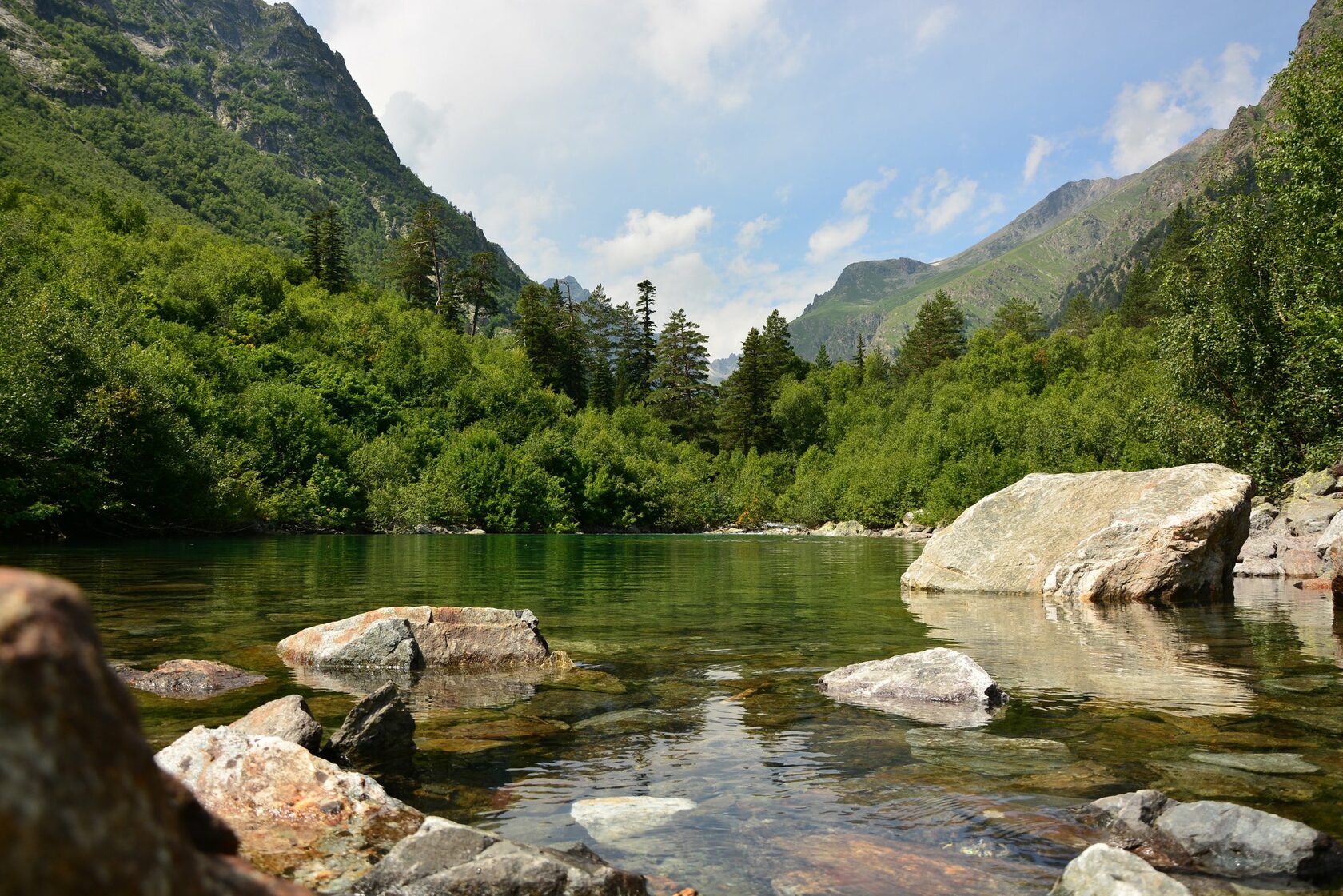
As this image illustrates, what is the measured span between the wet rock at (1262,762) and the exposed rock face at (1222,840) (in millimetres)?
1823

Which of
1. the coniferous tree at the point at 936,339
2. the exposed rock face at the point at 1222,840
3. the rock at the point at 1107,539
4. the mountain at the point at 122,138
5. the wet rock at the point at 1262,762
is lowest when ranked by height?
the wet rock at the point at 1262,762

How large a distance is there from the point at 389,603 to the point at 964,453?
240ft

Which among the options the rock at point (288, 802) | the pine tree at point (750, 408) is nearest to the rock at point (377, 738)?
the rock at point (288, 802)

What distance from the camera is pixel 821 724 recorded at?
803 centimetres

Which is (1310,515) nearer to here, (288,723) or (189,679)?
(288,723)

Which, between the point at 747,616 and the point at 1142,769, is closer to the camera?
the point at 1142,769

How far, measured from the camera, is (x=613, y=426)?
104250 millimetres

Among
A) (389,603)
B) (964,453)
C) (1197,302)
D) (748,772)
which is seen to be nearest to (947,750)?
(748,772)

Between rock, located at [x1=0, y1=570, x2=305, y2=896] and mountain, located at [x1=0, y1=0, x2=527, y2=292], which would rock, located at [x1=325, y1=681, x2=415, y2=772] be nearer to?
rock, located at [x1=0, y1=570, x2=305, y2=896]

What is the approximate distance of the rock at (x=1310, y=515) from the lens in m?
24.9

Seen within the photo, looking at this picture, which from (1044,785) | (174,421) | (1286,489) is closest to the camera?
(1044,785)

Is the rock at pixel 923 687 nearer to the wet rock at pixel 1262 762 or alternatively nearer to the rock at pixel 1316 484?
the wet rock at pixel 1262 762

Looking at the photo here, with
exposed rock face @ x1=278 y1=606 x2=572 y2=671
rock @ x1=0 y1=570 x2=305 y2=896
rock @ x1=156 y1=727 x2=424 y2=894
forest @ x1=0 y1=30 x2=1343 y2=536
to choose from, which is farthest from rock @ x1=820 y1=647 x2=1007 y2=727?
forest @ x1=0 y1=30 x2=1343 y2=536

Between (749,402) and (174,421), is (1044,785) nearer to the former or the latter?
(174,421)
